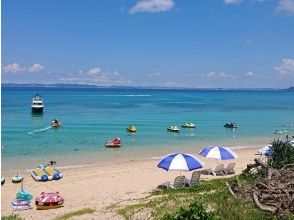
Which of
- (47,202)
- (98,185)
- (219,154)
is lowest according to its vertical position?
(98,185)

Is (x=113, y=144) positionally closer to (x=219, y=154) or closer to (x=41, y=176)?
(x=41, y=176)

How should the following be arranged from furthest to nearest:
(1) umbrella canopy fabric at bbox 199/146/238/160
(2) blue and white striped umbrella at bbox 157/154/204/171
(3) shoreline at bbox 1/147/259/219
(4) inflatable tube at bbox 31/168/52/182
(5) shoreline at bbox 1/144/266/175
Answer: (5) shoreline at bbox 1/144/266/175 → (4) inflatable tube at bbox 31/168/52/182 → (1) umbrella canopy fabric at bbox 199/146/238/160 → (2) blue and white striped umbrella at bbox 157/154/204/171 → (3) shoreline at bbox 1/147/259/219

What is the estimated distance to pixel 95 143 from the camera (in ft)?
136

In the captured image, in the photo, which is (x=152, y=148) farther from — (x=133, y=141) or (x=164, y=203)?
(x=164, y=203)

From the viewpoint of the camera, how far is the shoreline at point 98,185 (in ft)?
58.6

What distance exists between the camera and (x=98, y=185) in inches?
898

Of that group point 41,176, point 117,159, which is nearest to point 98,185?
point 41,176

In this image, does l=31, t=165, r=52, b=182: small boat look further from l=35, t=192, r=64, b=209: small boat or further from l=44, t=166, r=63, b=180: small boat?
l=35, t=192, r=64, b=209: small boat

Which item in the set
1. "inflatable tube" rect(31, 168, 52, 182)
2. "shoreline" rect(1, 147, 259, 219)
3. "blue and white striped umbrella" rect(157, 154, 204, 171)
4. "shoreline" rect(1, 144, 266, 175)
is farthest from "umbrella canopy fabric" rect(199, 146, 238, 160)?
"shoreline" rect(1, 144, 266, 175)

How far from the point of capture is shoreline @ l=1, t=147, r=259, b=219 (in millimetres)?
17870

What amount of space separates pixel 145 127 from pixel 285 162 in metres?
42.1

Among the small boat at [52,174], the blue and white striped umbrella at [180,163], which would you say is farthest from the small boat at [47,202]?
the small boat at [52,174]

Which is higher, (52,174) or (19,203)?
(19,203)

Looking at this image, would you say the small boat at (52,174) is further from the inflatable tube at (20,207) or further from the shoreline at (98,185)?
the inflatable tube at (20,207)
